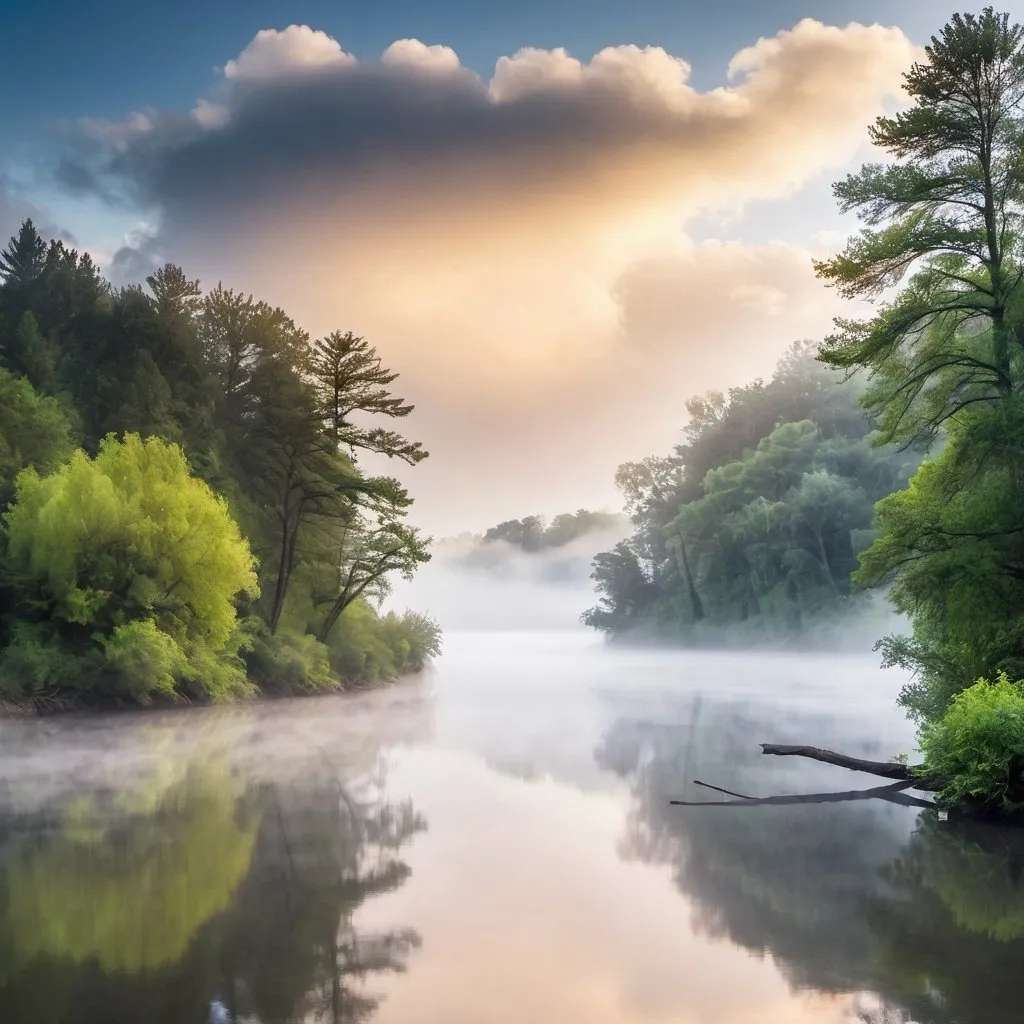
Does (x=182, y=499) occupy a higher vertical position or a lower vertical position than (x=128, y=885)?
higher

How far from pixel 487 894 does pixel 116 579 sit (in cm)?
2425

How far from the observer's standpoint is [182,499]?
32969mm

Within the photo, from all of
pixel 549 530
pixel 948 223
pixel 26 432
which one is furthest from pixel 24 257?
pixel 549 530

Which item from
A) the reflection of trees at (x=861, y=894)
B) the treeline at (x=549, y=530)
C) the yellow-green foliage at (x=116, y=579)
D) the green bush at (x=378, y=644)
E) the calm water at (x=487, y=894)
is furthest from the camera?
the treeline at (x=549, y=530)

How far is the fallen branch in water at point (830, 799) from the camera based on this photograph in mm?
15795

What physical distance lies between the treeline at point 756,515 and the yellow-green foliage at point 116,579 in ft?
130

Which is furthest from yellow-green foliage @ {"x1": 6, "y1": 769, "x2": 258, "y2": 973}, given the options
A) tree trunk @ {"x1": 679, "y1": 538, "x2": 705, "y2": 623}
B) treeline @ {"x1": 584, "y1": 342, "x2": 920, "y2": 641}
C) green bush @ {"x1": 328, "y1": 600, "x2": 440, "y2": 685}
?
tree trunk @ {"x1": 679, "y1": 538, "x2": 705, "y2": 623}

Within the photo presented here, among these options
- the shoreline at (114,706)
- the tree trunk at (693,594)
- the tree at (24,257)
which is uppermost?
the tree at (24,257)

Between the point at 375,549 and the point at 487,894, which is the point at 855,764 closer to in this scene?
the point at 487,894

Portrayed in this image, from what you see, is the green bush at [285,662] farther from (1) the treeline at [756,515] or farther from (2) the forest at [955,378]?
(1) the treeline at [756,515]

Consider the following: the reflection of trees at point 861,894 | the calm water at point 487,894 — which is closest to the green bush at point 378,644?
the calm water at point 487,894

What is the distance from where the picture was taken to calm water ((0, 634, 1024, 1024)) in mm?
7379

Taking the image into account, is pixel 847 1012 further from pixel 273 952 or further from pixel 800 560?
pixel 800 560

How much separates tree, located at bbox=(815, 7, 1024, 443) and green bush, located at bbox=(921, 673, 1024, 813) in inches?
264
